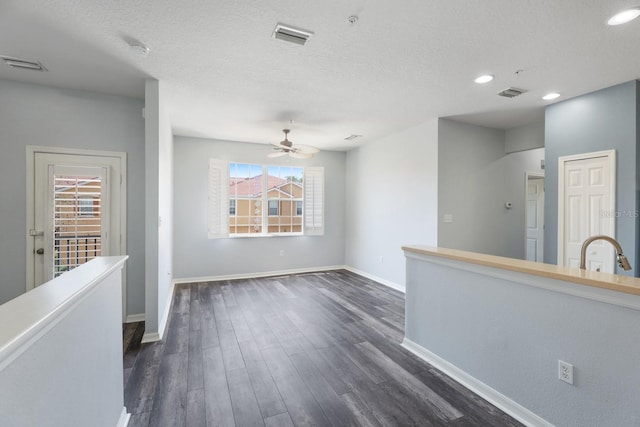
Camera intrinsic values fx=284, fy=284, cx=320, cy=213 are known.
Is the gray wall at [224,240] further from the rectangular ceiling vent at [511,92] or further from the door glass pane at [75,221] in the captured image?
the rectangular ceiling vent at [511,92]

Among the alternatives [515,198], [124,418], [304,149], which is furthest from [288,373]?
[515,198]

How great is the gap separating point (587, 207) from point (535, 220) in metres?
3.38

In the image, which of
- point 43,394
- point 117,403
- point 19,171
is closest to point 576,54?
point 43,394

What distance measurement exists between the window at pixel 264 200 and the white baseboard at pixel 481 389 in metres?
3.92

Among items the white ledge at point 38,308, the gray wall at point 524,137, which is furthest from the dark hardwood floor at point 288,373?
the gray wall at point 524,137

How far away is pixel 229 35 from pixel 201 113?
6.80 feet

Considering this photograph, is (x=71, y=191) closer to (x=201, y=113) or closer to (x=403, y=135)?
(x=201, y=113)

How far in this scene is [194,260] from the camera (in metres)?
5.40

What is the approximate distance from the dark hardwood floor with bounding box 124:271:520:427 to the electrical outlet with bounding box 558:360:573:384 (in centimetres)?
46

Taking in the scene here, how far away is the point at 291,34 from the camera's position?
2236mm

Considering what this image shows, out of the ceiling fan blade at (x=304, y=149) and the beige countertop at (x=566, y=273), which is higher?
the ceiling fan blade at (x=304, y=149)

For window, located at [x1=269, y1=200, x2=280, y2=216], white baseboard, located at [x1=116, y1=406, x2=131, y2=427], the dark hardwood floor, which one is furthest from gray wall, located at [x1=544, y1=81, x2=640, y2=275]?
white baseboard, located at [x1=116, y1=406, x2=131, y2=427]

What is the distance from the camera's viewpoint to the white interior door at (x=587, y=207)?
329 cm

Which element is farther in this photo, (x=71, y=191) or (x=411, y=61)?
(x=71, y=191)
